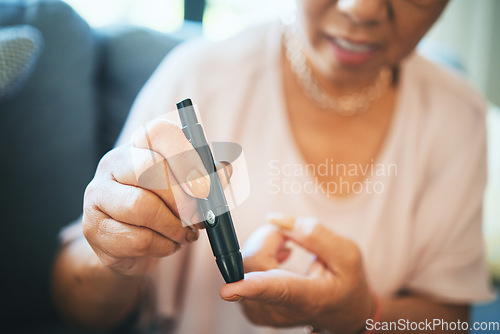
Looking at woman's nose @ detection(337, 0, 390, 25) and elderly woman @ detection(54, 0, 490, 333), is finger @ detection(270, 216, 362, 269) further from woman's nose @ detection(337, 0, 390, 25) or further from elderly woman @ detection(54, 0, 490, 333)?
woman's nose @ detection(337, 0, 390, 25)

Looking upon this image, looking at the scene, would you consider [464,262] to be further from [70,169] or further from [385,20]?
[70,169]

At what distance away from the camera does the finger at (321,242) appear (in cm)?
35

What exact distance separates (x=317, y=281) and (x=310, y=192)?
13cm

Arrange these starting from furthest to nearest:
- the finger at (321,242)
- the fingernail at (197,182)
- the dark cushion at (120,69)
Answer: the dark cushion at (120,69), the finger at (321,242), the fingernail at (197,182)

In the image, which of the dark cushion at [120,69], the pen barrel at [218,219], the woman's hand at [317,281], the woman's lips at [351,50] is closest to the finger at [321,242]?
the woman's hand at [317,281]

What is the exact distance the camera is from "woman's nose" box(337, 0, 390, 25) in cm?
38

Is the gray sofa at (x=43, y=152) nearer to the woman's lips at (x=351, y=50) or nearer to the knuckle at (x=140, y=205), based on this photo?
the knuckle at (x=140, y=205)

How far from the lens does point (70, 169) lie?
17.0 inches

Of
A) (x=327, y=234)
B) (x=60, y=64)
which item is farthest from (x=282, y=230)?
(x=60, y=64)

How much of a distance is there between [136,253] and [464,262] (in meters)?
0.47

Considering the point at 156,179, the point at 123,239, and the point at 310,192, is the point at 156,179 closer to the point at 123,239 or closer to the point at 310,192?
the point at 123,239

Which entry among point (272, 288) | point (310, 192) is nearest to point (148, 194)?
point (272, 288)

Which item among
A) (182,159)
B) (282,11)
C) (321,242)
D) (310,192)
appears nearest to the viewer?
(182,159)

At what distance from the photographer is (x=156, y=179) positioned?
240mm
